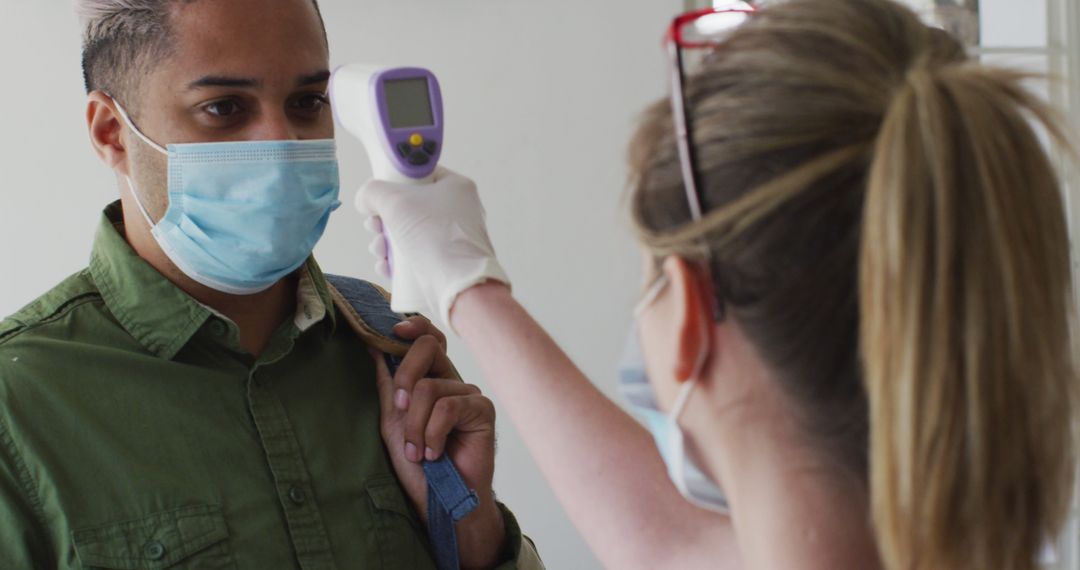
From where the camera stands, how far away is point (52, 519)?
1252 millimetres

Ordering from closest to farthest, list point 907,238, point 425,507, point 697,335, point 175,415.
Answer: point 907,238 < point 697,335 < point 175,415 < point 425,507

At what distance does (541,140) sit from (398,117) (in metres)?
1.74

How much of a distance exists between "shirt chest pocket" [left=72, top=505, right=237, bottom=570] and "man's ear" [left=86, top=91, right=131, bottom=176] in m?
0.47

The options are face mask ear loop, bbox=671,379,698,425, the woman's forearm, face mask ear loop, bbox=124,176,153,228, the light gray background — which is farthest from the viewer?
the light gray background

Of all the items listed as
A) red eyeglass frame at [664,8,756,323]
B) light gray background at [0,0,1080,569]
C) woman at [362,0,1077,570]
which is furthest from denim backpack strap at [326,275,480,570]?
light gray background at [0,0,1080,569]

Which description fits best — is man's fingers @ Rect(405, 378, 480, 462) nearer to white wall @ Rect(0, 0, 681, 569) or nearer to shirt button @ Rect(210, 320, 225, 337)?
shirt button @ Rect(210, 320, 225, 337)

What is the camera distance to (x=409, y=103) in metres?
1.36

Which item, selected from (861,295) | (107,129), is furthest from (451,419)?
(861,295)

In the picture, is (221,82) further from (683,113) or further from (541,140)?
(541,140)

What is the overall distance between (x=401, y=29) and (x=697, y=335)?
219cm

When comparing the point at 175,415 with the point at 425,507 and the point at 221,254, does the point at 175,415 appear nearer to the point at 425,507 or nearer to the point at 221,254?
the point at 221,254

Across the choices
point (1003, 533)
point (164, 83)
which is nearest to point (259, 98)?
point (164, 83)

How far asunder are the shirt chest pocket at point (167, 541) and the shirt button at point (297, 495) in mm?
84

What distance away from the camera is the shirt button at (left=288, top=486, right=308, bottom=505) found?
139 cm
